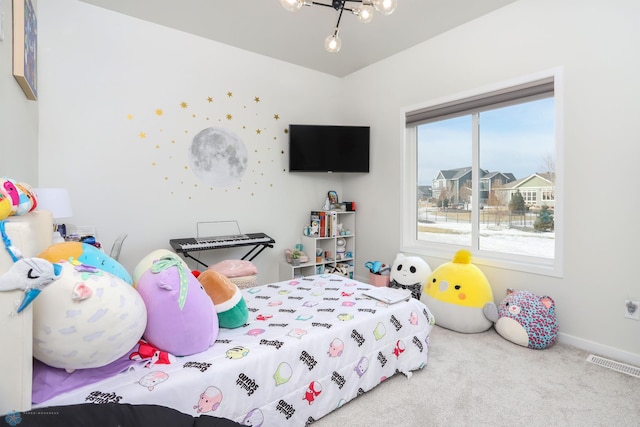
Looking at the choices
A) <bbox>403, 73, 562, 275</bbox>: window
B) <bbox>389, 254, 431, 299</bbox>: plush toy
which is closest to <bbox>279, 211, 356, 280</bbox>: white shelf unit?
<bbox>403, 73, 562, 275</bbox>: window

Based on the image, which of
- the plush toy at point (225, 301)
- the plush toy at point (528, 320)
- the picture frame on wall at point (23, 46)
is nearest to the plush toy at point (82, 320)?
the plush toy at point (225, 301)

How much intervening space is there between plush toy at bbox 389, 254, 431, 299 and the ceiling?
2335 millimetres

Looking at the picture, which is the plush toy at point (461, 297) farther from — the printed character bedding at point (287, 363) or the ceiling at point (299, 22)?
the ceiling at point (299, 22)

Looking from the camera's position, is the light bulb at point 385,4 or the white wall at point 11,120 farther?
the light bulb at point 385,4

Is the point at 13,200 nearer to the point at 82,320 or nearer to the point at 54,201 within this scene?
the point at 82,320

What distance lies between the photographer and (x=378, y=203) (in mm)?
4215

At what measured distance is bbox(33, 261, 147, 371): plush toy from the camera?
3.38 feet

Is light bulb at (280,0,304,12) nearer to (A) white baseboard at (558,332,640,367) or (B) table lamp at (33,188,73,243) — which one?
(B) table lamp at (33,188,73,243)

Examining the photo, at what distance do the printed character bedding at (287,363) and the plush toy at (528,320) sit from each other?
2.76 ft

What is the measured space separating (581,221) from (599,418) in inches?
55.6

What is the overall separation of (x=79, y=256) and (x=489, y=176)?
3382 mm

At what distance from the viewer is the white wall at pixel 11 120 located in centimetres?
171

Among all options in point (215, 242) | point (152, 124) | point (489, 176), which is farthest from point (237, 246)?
point (489, 176)

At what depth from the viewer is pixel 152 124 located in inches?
129
